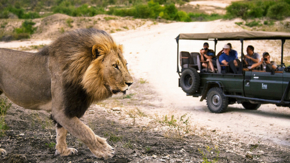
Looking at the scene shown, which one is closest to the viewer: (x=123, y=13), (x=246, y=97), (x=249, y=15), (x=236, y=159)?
(x=236, y=159)

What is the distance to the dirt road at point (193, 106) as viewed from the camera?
6.85 m

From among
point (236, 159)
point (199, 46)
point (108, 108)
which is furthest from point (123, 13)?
point (236, 159)

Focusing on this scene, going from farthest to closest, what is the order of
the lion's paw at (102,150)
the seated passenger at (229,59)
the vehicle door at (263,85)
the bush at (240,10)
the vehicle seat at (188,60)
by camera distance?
the bush at (240,10) < the vehicle seat at (188,60) < the seated passenger at (229,59) < the vehicle door at (263,85) < the lion's paw at (102,150)

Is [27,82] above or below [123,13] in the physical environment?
below

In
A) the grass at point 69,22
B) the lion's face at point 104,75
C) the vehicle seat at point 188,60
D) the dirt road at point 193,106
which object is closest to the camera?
the lion's face at point 104,75

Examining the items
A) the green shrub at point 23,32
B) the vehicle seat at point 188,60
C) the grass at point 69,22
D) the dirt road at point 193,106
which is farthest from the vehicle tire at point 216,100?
the grass at point 69,22

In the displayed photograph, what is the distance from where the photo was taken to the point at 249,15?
39.4m

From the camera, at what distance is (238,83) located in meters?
8.19

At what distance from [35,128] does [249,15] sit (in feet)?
124

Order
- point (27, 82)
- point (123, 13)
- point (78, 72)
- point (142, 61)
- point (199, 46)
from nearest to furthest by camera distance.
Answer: point (78, 72)
point (27, 82)
point (142, 61)
point (199, 46)
point (123, 13)

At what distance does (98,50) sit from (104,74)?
29 centimetres

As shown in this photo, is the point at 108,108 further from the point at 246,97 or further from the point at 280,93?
the point at 280,93


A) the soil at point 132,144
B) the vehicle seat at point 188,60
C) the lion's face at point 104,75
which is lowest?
the soil at point 132,144

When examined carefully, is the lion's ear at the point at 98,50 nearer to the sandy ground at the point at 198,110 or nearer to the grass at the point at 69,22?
the sandy ground at the point at 198,110
